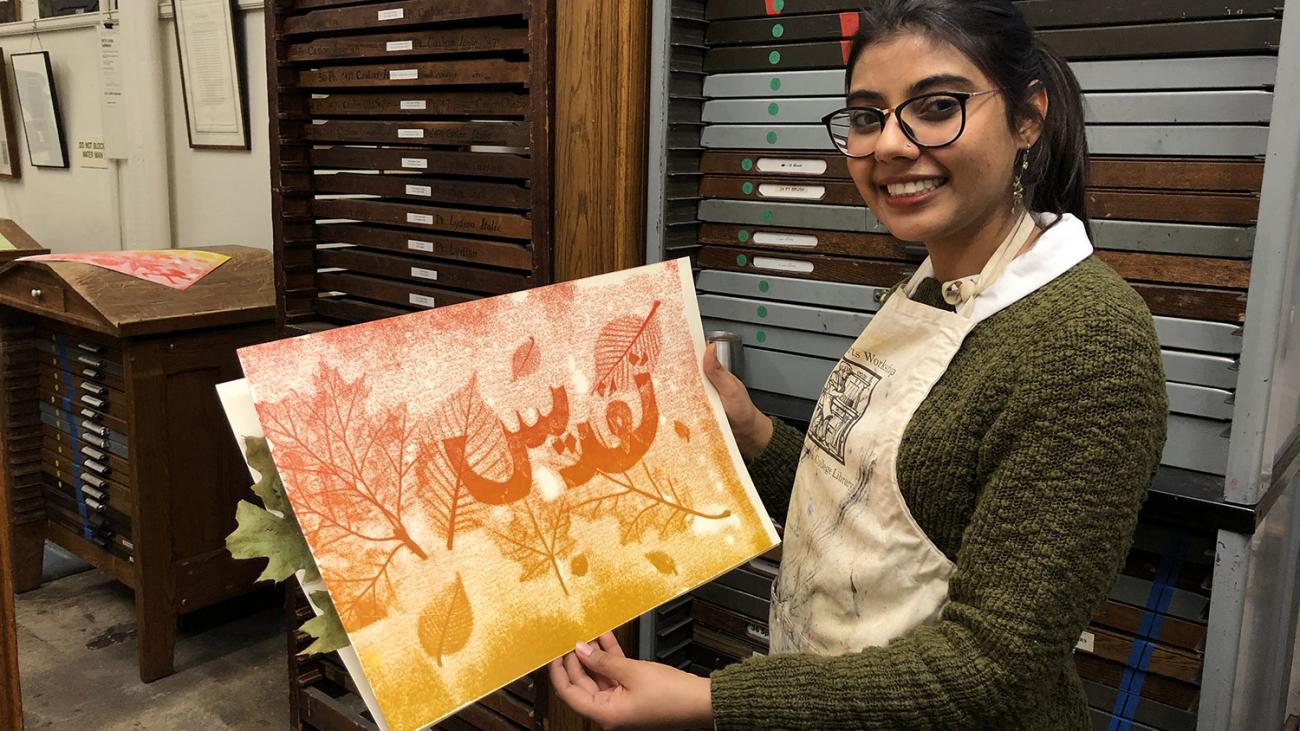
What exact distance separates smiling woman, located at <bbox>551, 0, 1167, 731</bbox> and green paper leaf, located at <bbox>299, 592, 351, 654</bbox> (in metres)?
0.25

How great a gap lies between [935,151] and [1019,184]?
0.39ft

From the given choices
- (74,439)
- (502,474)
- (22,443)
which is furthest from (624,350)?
(22,443)

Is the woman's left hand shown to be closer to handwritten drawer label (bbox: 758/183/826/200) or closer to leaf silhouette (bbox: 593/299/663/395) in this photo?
leaf silhouette (bbox: 593/299/663/395)

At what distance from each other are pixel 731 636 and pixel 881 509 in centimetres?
101

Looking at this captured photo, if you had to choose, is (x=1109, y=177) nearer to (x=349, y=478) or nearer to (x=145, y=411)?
(x=349, y=478)

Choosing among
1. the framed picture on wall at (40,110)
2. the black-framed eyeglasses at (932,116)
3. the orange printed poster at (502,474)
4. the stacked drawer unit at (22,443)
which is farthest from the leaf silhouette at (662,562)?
the framed picture on wall at (40,110)

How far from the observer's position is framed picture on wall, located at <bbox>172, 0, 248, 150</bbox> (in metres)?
3.54

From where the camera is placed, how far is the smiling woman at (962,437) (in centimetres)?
85

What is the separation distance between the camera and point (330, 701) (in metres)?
2.45

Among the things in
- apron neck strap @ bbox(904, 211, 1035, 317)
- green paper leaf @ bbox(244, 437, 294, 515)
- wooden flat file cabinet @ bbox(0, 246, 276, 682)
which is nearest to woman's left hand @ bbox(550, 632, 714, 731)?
green paper leaf @ bbox(244, 437, 294, 515)

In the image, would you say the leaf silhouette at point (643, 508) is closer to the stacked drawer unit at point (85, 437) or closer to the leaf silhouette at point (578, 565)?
the leaf silhouette at point (578, 565)

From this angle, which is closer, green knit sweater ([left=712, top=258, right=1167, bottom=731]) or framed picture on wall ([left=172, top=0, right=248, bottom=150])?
green knit sweater ([left=712, top=258, right=1167, bottom=731])

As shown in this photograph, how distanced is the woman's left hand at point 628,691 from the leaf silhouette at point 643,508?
134 millimetres

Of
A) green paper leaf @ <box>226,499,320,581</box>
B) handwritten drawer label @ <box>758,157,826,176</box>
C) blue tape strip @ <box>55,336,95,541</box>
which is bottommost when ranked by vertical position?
blue tape strip @ <box>55,336,95,541</box>
